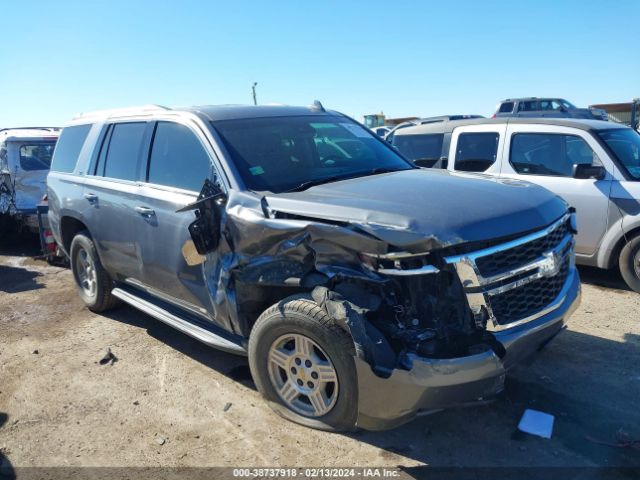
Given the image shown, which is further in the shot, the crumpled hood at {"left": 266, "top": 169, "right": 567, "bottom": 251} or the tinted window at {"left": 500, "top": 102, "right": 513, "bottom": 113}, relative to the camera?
the tinted window at {"left": 500, "top": 102, "right": 513, "bottom": 113}

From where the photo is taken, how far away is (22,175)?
920 cm

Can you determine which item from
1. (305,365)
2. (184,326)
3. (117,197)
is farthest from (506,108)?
(305,365)

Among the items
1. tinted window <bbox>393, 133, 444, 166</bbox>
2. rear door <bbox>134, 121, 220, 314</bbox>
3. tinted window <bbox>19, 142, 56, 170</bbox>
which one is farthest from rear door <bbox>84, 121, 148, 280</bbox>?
tinted window <bbox>19, 142, 56, 170</bbox>

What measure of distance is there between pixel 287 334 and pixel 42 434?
6.18 ft

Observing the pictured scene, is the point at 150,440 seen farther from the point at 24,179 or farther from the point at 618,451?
the point at 24,179

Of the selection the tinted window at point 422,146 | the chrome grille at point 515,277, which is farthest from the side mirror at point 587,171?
the chrome grille at point 515,277

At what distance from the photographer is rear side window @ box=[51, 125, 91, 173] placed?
5703 millimetres

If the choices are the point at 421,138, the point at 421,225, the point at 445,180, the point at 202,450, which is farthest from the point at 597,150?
the point at 202,450

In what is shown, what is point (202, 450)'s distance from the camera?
3271mm

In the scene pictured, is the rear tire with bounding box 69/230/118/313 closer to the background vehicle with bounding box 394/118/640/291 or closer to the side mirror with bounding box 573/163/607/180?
the background vehicle with bounding box 394/118/640/291

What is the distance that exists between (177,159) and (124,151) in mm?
1003

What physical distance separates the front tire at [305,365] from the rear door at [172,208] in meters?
0.74

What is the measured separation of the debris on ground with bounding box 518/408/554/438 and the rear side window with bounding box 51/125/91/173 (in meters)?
4.94

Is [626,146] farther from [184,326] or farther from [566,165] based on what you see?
[184,326]
